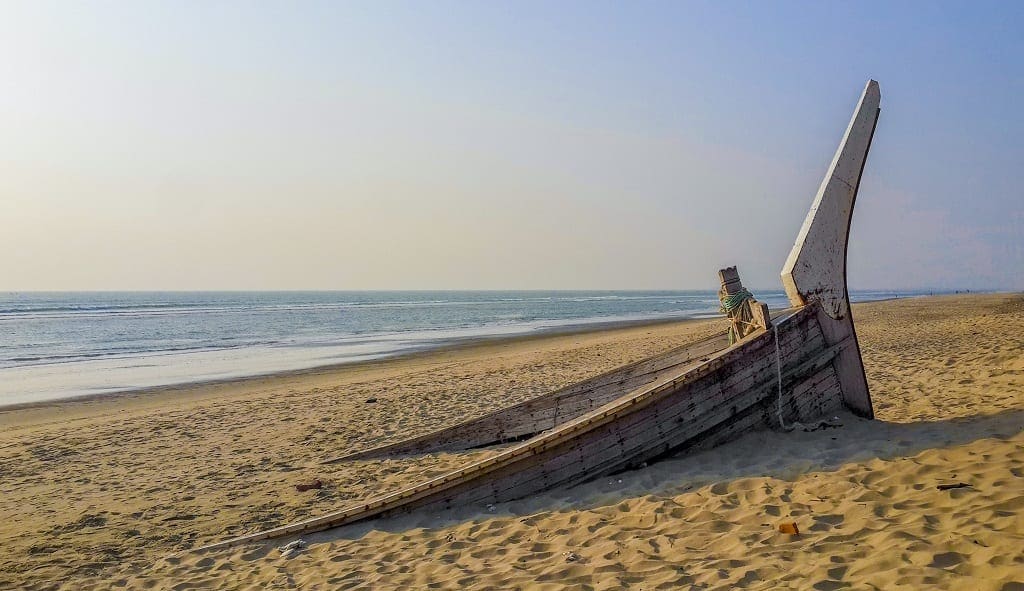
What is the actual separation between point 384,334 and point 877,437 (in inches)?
1011

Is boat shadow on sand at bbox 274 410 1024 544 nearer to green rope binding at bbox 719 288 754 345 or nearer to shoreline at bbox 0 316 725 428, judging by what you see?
green rope binding at bbox 719 288 754 345

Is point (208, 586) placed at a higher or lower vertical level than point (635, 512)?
lower

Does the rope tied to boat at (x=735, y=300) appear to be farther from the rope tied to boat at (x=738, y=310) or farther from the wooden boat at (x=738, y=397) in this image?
the wooden boat at (x=738, y=397)

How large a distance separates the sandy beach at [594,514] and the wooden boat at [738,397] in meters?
0.13

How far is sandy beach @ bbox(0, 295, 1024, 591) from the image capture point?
124 inches

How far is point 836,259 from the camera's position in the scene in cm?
543

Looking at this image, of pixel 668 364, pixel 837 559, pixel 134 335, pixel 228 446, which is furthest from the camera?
pixel 134 335

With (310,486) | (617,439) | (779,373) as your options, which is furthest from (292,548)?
(779,373)

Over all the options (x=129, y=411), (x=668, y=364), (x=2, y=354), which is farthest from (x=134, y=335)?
(x=668, y=364)

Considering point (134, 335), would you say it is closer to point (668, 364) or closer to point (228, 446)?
point (228, 446)

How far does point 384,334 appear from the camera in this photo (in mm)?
28938

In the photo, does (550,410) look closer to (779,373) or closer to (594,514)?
(779,373)

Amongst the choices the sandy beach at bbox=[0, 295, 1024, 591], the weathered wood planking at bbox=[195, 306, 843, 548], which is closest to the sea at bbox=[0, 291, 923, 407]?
the sandy beach at bbox=[0, 295, 1024, 591]

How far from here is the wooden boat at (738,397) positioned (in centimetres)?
465
